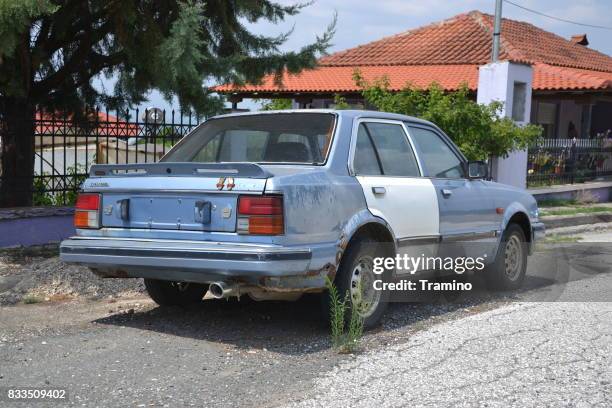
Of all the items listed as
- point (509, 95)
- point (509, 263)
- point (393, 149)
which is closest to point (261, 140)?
point (393, 149)

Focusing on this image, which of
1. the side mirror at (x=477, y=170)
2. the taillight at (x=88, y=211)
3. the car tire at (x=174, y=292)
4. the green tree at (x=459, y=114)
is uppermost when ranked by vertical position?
the green tree at (x=459, y=114)

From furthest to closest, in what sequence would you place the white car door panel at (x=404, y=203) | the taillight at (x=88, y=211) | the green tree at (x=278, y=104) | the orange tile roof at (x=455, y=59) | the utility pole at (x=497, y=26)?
the green tree at (x=278, y=104), the orange tile roof at (x=455, y=59), the utility pole at (x=497, y=26), the white car door panel at (x=404, y=203), the taillight at (x=88, y=211)

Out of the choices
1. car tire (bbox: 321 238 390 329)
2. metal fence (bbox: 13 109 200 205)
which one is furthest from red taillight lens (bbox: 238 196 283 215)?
metal fence (bbox: 13 109 200 205)

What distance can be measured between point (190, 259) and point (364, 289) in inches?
57.5

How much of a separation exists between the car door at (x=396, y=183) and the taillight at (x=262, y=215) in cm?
99

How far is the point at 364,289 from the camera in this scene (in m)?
6.18

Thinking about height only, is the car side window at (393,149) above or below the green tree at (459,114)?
below

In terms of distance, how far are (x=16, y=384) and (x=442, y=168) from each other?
13.5 feet

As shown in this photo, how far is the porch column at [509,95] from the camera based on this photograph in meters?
15.1

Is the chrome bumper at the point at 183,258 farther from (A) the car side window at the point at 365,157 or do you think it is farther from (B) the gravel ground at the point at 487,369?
(A) the car side window at the point at 365,157

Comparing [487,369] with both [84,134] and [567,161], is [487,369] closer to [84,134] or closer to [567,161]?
[84,134]

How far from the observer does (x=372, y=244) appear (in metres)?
6.16

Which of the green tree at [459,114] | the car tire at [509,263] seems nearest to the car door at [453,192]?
the car tire at [509,263]

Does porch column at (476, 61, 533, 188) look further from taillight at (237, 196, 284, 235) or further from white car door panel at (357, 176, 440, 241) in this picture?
taillight at (237, 196, 284, 235)
